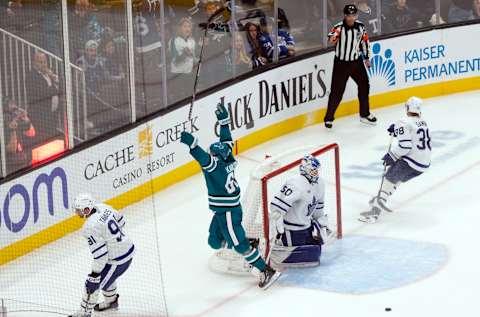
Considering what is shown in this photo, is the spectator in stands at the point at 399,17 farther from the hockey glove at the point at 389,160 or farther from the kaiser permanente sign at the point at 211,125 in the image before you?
the hockey glove at the point at 389,160

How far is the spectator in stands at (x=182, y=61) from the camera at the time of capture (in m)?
11.9

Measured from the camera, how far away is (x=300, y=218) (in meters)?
9.60

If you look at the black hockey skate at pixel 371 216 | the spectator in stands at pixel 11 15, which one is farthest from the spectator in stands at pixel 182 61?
the black hockey skate at pixel 371 216

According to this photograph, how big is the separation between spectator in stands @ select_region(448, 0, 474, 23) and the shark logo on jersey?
929 mm

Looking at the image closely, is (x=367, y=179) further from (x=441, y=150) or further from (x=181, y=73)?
(x=181, y=73)

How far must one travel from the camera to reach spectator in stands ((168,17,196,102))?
38.9 ft

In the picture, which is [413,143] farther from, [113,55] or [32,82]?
[32,82]

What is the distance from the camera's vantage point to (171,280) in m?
9.64

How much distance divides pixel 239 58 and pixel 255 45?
35cm

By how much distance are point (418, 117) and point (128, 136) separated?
8.38 feet

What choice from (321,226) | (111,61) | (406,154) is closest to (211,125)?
(111,61)

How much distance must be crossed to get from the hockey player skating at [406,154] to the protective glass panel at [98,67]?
236 centimetres

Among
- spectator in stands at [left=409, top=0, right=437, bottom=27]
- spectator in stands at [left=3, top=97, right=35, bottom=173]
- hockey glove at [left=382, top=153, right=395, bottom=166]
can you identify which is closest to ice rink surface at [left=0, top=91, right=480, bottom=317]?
hockey glove at [left=382, top=153, right=395, bottom=166]

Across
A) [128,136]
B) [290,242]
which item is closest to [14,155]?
[128,136]
